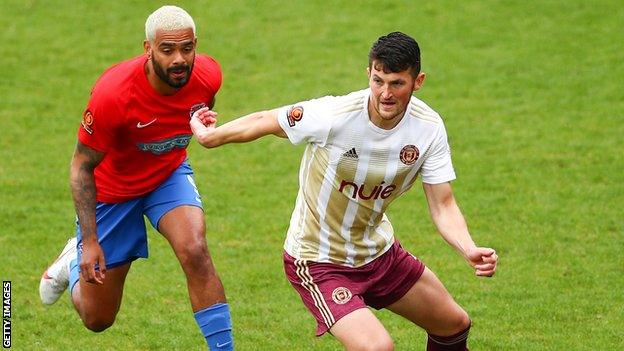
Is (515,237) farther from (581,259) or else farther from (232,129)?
(232,129)

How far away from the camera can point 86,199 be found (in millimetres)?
8641

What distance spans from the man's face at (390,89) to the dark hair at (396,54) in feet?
0.10

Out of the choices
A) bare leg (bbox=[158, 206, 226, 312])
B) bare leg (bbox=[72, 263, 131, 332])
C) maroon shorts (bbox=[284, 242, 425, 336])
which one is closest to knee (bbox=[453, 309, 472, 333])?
maroon shorts (bbox=[284, 242, 425, 336])

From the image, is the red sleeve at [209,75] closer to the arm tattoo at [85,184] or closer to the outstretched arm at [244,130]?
the arm tattoo at [85,184]

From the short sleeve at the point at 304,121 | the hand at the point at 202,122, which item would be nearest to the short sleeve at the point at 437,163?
the short sleeve at the point at 304,121

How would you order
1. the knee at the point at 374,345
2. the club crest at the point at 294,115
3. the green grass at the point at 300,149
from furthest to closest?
the green grass at the point at 300,149 → the club crest at the point at 294,115 → the knee at the point at 374,345

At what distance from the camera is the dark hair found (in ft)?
24.0

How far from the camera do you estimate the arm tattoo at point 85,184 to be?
28.3 ft

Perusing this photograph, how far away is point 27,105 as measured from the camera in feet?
57.1

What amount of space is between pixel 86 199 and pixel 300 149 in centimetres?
727

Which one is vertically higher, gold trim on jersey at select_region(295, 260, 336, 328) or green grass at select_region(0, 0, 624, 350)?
gold trim on jersey at select_region(295, 260, 336, 328)

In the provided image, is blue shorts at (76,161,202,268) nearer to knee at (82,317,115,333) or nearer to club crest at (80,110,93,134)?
knee at (82,317,115,333)

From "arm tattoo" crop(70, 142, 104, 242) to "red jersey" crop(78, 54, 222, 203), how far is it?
0.25 ft

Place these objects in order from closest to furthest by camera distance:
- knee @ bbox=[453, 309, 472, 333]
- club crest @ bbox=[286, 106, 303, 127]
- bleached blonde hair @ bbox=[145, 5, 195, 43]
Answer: club crest @ bbox=[286, 106, 303, 127], knee @ bbox=[453, 309, 472, 333], bleached blonde hair @ bbox=[145, 5, 195, 43]
